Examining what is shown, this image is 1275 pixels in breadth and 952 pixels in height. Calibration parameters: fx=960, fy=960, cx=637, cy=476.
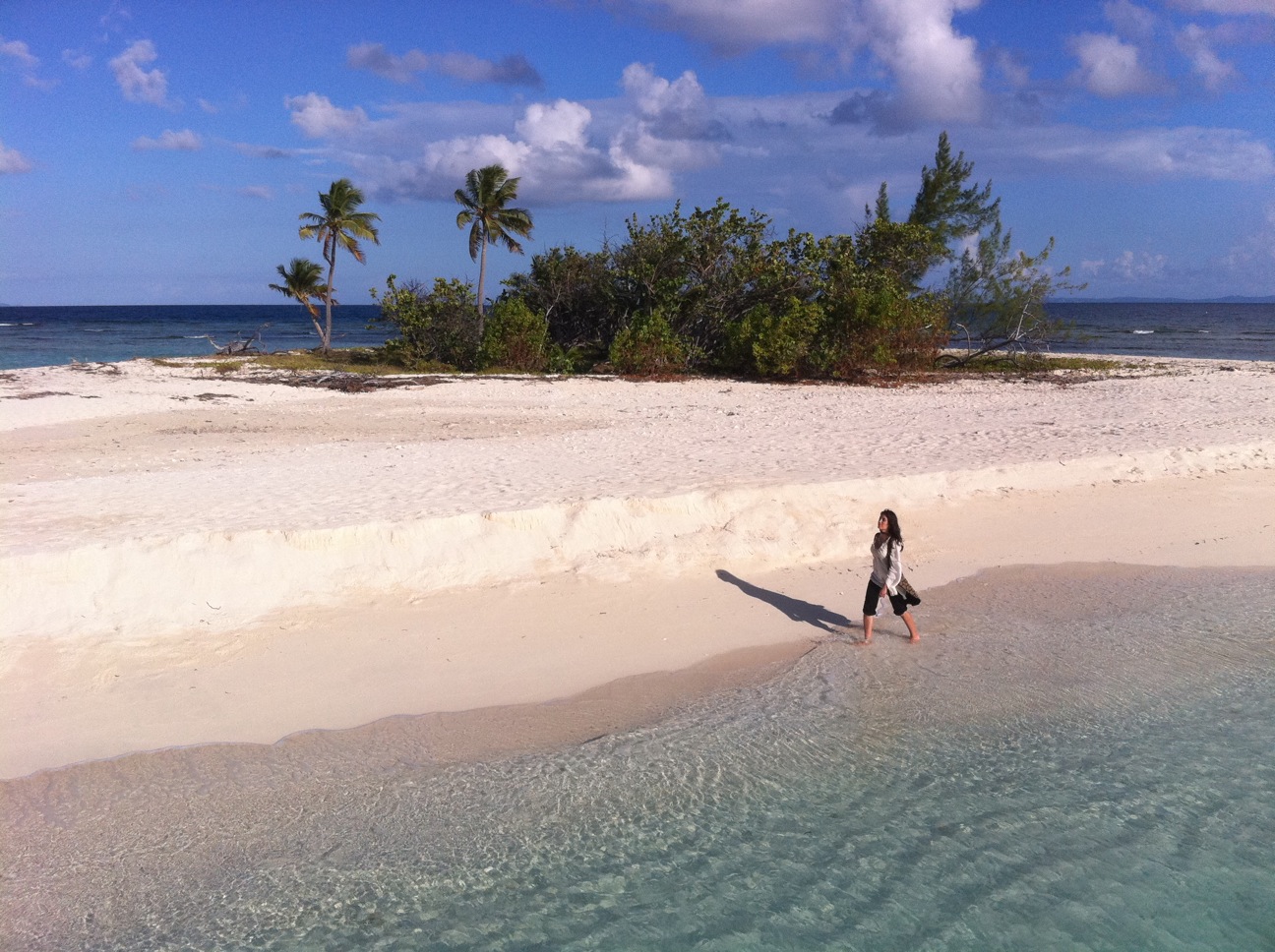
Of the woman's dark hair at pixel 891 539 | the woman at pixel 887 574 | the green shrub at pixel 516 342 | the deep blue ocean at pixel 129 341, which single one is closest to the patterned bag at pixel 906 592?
the woman at pixel 887 574

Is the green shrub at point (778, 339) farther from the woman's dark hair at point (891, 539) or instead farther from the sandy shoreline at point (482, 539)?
the woman's dark hair at point (891, 539)

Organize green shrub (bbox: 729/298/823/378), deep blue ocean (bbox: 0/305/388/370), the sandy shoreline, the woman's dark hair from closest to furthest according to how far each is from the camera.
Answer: the sandy shoreline → the woman's dark hair → green shrub (bbox: 729/298/823/378) → deep blue ocean (bbox: 0/305/388/370)

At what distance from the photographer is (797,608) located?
8.96m

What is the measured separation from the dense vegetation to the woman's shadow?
16.2m

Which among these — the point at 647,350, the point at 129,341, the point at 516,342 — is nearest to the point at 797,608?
the point at 647,350

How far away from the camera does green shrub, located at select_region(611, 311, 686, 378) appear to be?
25.5 metres

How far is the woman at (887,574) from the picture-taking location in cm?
807

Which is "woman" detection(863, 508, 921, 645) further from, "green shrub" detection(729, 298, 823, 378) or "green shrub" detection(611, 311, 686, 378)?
"green shrub" detection(611, 311, 686, 378)

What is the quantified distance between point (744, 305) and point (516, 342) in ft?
21.8

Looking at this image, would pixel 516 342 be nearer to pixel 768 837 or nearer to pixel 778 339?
pixel 778 339

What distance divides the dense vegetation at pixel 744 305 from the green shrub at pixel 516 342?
0.03 m

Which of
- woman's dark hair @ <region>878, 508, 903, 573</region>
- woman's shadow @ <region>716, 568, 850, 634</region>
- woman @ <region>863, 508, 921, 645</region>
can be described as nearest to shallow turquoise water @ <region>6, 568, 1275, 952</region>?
woman @ <region>863, 508, 921, 645</region>

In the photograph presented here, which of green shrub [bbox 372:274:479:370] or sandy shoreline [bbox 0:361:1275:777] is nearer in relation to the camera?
sandy shoreline [bbox 0:361:1275:777]

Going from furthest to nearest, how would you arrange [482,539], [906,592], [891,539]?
[482,539] → [906,592] → [891,539]
